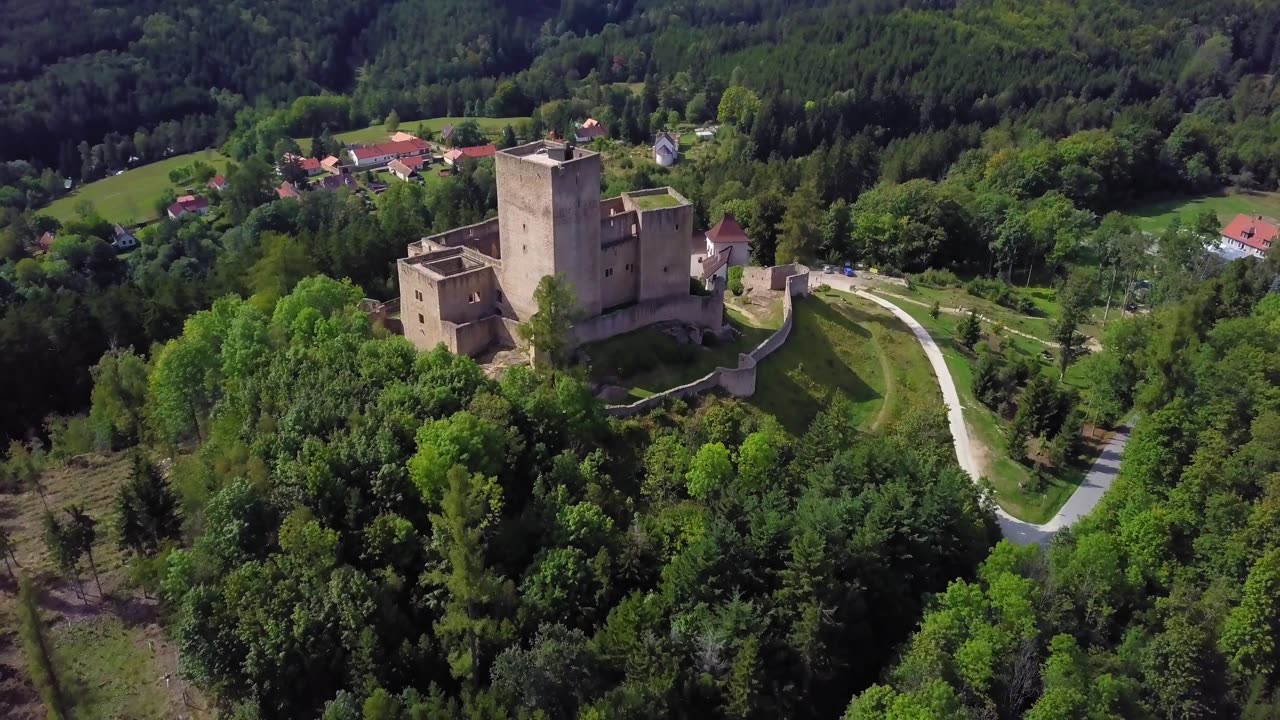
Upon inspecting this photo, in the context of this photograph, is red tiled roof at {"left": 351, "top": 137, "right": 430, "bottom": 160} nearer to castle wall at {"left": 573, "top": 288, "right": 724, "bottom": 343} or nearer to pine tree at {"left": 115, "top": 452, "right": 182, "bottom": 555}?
castle wall at {"left": 573, "top": 288, "right": 724, "bottom": 343}

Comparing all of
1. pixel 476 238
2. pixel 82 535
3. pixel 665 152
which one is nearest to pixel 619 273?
pixel 476 238

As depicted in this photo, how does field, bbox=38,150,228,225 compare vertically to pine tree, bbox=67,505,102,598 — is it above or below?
below

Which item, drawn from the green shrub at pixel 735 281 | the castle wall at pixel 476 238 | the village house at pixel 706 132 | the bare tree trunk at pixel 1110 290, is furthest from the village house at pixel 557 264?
the village house at pixel 706 132

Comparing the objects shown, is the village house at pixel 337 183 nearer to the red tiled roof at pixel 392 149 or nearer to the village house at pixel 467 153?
the red tiled roof at pixel 392 149

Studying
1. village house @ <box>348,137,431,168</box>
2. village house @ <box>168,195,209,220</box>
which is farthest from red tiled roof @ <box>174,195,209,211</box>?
village house @ <box>348,137,431,168</box>

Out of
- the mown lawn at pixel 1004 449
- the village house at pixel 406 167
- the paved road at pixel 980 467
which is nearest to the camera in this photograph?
the paved road at pixel 980 467

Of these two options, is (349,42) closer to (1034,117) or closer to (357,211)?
(357,211)
